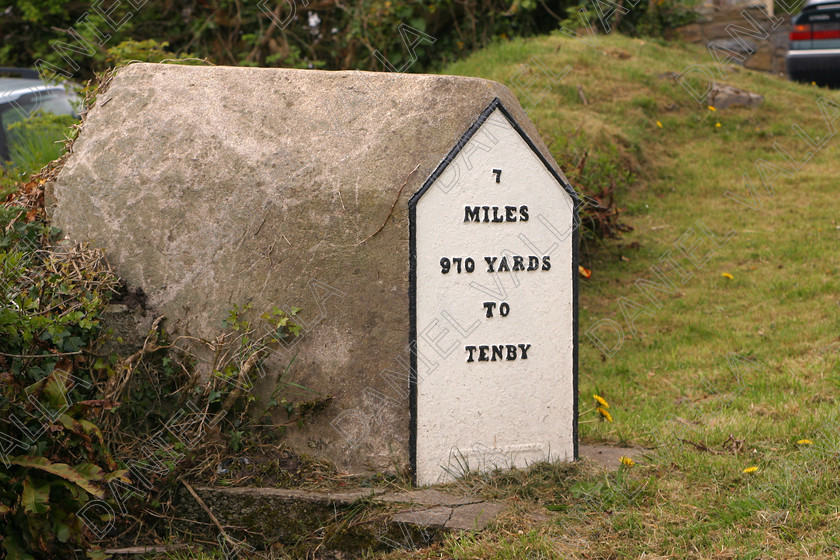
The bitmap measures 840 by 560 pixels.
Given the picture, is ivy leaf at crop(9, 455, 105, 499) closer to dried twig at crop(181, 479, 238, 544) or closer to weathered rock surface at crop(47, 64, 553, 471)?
dried twig at crop(181, 479, 238, 544)

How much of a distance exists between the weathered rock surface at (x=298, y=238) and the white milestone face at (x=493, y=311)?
110 millimetres

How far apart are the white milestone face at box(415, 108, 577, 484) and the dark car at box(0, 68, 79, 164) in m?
3.61

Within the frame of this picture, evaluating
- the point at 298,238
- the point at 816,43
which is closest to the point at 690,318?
the point at 298,238

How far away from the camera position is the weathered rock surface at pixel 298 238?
3.47 m

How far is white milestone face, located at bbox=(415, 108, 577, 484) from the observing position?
3475 mm

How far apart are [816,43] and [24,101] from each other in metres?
8.79

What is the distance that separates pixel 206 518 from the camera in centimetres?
330

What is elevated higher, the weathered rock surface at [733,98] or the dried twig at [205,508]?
the dried twig at [205,508]

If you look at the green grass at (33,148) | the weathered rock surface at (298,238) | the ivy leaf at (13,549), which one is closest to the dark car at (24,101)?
the green grass at (33,148)

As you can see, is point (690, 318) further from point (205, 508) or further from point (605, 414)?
point (205, 508)

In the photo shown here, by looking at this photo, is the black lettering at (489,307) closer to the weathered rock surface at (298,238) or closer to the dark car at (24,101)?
the weathered rock surface at (298,238)

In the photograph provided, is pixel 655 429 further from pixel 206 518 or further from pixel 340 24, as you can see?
pixel 340 24

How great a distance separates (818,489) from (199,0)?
9638mm

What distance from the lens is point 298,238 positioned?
11.4 ft
